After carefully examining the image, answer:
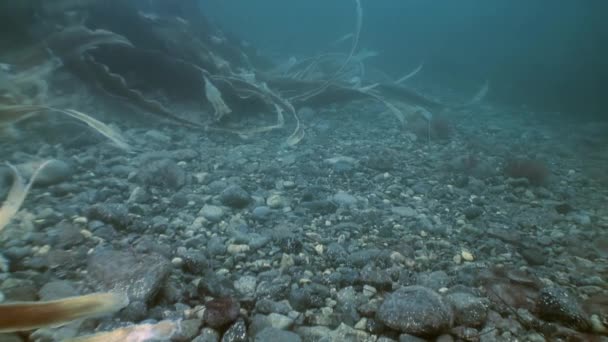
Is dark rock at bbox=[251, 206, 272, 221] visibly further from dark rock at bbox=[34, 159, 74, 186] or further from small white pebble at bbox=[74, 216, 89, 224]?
dark rock at bbox=[34, 159, 74, 186]

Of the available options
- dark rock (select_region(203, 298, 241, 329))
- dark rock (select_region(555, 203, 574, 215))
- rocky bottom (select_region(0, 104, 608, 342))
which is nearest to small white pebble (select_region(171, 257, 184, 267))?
rocky bottom (select_region(0, 104, 608, 342))

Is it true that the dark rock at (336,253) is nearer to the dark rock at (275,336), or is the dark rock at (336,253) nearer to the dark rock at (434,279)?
the dark rock at (434,279)

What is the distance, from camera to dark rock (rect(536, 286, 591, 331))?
1.71 metres

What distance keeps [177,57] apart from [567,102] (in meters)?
15.3

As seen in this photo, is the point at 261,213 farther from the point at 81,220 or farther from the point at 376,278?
the point at 81,220

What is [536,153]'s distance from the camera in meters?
5.91

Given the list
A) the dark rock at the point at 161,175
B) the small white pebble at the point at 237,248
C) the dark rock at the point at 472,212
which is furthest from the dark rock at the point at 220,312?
the dark rock at the point at 472,212

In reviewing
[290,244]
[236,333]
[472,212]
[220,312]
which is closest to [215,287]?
[220,312]

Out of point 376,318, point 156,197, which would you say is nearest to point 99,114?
point 156,197

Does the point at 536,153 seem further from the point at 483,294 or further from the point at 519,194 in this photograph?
the point at 483,294

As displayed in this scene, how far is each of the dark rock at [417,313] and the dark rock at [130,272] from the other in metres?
1.26

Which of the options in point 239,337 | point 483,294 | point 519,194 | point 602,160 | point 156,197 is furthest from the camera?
point 602,160

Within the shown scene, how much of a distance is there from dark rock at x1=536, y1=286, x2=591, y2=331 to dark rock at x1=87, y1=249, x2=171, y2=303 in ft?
7.16

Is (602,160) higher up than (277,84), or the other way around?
(277,84)
